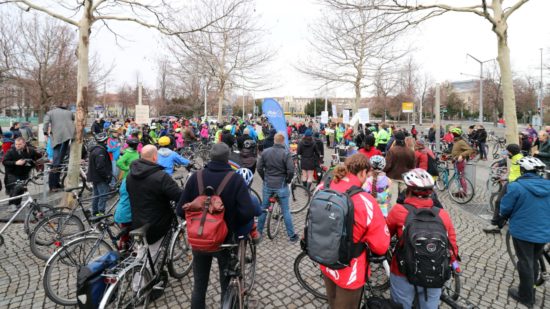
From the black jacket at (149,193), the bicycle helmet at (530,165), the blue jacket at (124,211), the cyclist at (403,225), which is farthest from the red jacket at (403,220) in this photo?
the blue jacket at (124,211)

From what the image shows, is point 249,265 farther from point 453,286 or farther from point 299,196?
point 299,196

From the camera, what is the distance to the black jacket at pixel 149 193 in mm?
3199

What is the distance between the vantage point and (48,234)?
4.70 meters

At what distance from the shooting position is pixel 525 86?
165ft

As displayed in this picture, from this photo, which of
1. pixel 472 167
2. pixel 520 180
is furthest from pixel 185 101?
pixel 520 180

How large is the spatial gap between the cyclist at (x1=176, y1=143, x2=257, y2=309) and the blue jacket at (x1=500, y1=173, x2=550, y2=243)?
9.67 ft

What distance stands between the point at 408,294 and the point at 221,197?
A: 1790mm

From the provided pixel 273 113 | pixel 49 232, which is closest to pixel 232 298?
pixel 49 232

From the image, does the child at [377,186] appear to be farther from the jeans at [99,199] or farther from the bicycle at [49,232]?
the jeans at [99,199]

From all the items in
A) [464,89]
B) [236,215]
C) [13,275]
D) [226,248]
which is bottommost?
[13,275]

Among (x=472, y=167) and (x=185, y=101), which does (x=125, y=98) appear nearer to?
(x=185, y=101)

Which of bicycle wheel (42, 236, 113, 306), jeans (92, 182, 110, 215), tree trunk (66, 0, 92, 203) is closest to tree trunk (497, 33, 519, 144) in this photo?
bicycle wheel (42, 236, 113, 306)

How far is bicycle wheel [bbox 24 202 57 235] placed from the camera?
16.1ft

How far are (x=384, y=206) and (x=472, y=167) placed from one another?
4715 mm
